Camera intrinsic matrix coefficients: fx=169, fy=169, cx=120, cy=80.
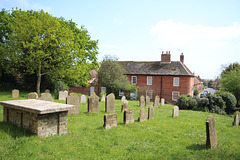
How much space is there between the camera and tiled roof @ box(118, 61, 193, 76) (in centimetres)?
3122

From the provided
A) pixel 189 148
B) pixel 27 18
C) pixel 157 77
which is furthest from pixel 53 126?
pixel 157 77

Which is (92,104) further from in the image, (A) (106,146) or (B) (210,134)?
(B) (210,134)

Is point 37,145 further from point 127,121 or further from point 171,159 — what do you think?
point 127,121

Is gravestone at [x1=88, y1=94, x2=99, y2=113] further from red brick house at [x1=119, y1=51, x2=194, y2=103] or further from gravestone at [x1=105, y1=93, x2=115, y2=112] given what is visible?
red brick house at [x1=119, y1=51, x2=194, y2=103]

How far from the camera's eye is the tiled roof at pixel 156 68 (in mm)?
31219

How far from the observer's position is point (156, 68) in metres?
33.4

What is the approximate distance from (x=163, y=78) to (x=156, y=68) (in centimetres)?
265

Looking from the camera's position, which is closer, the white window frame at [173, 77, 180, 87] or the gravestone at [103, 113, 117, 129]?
the gravestone at [103, 113, 117, 129]

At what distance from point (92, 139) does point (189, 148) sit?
3.71 m

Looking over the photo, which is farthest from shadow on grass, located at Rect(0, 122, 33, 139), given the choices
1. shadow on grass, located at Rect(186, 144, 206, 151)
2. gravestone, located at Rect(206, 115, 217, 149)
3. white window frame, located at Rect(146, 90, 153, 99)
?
white window frame, located at Rect(146, 90, 153, 99)

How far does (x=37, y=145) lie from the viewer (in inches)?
211

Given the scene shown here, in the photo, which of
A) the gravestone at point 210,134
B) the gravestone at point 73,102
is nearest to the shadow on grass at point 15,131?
the gravestone at point 73,102

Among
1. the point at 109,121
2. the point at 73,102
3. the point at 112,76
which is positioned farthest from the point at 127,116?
A: the point at 112,76

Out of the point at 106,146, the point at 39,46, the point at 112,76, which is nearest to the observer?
the point at 106,146
